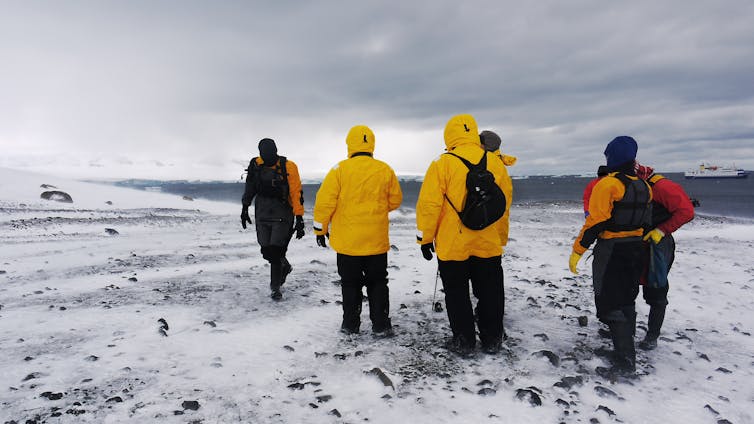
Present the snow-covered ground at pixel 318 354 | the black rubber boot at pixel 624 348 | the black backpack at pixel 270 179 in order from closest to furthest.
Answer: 1. the snow-covered ground at pixel 318 354
2. the black rubber boot at pixel 624 348
3. the black backpack at pixel 270 179

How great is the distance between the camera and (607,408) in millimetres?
3842

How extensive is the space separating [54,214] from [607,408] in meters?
25.0

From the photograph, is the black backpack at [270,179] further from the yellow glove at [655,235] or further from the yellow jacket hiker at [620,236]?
the yellow glove at [655,235]

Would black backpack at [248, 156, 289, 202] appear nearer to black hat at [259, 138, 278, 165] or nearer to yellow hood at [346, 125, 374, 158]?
black hat at [259, 138, 278, 165]

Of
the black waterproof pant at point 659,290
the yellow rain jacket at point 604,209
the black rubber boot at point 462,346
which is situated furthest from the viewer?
the black waterproof pant at point 659,290

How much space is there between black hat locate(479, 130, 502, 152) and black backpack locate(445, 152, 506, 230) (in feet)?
5.91

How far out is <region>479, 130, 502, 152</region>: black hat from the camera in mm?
6314

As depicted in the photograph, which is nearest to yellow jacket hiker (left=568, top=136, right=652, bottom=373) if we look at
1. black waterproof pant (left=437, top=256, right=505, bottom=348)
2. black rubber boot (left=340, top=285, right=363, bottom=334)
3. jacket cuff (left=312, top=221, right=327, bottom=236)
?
black waterproof pant (left=437, top=256, right=505, bottom=348)

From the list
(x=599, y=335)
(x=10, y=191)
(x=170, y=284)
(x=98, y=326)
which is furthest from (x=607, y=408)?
(x=10, y=191)

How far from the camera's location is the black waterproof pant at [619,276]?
461 centimetres

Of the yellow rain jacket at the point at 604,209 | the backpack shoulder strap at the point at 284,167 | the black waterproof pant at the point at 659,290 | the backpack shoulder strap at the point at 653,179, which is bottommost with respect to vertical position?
the black waterproof pant at the point at 659,290

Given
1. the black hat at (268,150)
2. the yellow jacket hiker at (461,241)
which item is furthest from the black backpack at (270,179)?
the yellow jacket hiker at (461,241)

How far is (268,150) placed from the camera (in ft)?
22.5

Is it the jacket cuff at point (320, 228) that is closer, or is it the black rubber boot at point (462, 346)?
the black rubber boot at point (462, 346)
